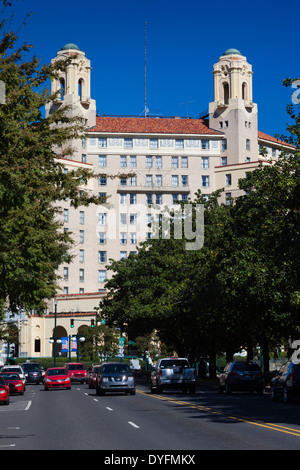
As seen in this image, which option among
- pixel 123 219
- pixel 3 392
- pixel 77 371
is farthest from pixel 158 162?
pixel 3 392

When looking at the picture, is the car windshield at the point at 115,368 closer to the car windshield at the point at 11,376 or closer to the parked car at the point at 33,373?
the car windshield at the point at 11,376

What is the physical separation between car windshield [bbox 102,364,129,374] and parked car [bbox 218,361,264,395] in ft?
15.7

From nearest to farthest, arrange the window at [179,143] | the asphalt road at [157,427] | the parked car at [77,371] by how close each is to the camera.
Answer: the asphalt road at [157,427] → the parked car at [77,371] → the window at [179,143]

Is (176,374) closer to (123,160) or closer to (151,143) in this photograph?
(123,160)

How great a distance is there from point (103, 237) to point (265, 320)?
3685 inches

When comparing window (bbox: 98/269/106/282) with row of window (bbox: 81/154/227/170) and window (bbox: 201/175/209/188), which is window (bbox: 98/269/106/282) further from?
window (bbox: 201/175/209/188)

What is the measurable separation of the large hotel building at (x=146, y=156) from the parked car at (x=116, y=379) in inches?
3567

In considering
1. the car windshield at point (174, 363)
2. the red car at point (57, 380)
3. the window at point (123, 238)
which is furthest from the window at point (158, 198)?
the car windshield at point (174, 363)

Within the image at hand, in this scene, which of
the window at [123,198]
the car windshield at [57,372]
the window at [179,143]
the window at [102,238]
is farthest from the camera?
the window at [179,143]

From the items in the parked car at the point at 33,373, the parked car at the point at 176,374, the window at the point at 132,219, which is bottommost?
the parked car at the point at 33,373

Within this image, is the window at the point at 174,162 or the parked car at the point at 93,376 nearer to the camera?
the parked car at the point at 93,376

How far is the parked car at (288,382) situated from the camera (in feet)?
94.7
